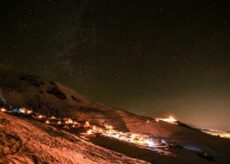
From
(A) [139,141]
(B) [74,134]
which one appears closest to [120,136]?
(A) [139,141]

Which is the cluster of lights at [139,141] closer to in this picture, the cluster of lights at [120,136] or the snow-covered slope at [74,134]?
the cluster of lights at [120,136]

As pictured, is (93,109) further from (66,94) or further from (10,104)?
(10,104)

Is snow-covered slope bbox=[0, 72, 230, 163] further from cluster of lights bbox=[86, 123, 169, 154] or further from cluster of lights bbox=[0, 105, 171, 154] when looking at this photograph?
cluster of lights bbox=[0, 105, 171, 154]

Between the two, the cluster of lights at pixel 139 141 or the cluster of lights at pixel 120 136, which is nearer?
the cluster of lights at pixel 139 141

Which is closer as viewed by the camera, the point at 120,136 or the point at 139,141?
the point at 139,141

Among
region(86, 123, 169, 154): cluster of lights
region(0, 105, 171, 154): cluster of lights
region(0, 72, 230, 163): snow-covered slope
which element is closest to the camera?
region(0, 72, 230, 163): snow-covered slope

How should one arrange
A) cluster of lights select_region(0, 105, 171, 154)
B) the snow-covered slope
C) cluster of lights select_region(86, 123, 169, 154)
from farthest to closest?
cluster of lights select_region(0, 105, 171, 154) < cluster of lights select_region(86, 123, 169, 154) < the snow-covered slope

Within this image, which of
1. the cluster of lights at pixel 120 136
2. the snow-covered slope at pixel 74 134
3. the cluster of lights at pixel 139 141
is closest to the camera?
the snow-covered slope at pixel 74 134

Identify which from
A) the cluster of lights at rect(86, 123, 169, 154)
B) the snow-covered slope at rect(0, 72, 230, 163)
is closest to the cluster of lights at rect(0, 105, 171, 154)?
the cluster of lights at rect(86, 123, 169, 154)

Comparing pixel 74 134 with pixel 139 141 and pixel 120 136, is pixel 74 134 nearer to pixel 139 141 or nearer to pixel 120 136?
pixel 120 136

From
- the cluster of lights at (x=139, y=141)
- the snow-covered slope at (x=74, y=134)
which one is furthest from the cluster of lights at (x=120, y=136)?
the snow-covered slope at (x=74, y=134)

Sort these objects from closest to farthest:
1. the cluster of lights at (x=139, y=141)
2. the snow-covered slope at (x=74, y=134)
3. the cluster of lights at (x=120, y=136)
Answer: the snow-covered slope at (x=74, y=134), the cluster of lights at (x=139, y=141), the cluster of lights at (x=120, y=136)
